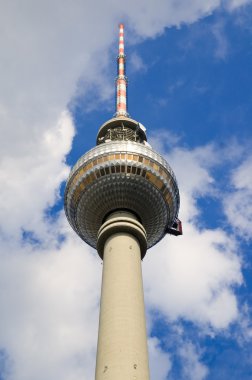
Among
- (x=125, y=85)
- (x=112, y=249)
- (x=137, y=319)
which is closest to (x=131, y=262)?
(x=112, y=249)

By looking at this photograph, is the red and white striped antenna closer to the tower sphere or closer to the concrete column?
the tower sphere

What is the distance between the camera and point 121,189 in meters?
54.7

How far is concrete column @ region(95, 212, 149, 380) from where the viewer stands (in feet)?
132

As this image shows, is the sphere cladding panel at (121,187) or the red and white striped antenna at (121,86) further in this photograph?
the red and white striped antenna at (121,86)

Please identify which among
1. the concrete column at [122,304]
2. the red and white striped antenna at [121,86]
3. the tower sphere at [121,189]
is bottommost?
the concrete column at [122,304]

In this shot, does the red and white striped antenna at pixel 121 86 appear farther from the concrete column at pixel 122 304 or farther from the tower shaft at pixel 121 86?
the concrete column at pixel 122 304

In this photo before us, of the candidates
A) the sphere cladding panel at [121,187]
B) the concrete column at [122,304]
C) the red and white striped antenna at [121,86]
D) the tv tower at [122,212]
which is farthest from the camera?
the red and white striped antenna at [121,86]

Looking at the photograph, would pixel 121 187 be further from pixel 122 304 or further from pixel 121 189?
pixel 122 304

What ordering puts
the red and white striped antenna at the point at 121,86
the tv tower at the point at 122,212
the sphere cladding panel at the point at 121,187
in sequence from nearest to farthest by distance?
the tv tower at the point at 122,212 → the sphere cladding panel at the point at 121,187 → the red and white striped antenna at the point at 121,86

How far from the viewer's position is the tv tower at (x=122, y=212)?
45625 millimetres

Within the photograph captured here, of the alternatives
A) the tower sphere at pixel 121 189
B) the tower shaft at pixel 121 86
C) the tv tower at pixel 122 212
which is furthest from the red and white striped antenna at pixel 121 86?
the tower sphere at pixel 121 189

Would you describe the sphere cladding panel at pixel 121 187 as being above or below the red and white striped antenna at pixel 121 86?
below

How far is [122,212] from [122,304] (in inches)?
493

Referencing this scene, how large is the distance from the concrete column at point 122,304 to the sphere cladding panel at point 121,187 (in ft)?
6.53
